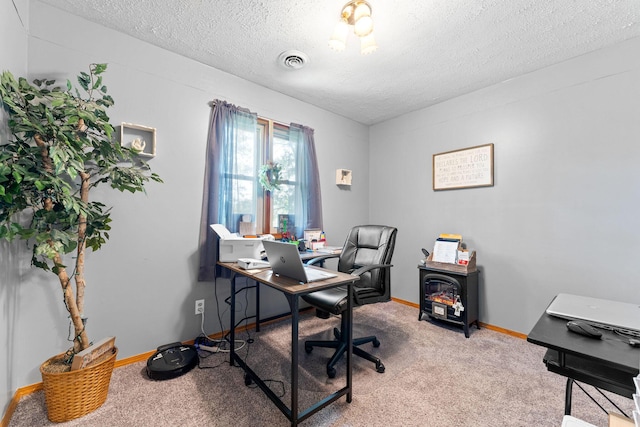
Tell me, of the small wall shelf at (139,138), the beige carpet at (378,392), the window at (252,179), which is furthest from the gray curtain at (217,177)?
the beige carpet at (378,392)

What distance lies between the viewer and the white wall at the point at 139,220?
5.72 ft

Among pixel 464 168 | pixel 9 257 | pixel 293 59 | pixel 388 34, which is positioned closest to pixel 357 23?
pixel 388 34

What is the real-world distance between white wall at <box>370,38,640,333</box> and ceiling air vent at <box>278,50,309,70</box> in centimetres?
174

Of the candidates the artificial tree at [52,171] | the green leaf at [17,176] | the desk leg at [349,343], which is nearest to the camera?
the green leaf at [17,176]

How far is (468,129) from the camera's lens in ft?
9.75

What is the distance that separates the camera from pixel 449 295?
278 centimetres

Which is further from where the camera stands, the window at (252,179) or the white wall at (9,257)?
the window at (252,179)

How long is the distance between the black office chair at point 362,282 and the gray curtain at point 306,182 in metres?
0.72

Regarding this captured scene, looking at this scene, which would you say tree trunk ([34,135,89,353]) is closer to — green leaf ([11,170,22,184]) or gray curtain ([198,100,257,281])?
green leaf ([11,170,22,184])

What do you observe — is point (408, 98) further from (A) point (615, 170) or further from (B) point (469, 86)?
(A) point (615, 170)

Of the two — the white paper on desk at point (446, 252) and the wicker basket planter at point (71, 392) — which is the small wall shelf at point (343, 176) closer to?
the white paper on desk at point (446, 252)

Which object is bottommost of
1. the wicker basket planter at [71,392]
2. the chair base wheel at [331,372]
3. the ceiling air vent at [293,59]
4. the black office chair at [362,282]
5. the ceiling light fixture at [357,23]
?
the chair base wheel at [331,372]

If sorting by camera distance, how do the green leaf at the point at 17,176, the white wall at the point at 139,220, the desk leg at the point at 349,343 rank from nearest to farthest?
the green leaf at the point at 17,176 < the desk leg at the point at 349,343 < the white wall at the point at 139,220

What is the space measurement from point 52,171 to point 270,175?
160cm
